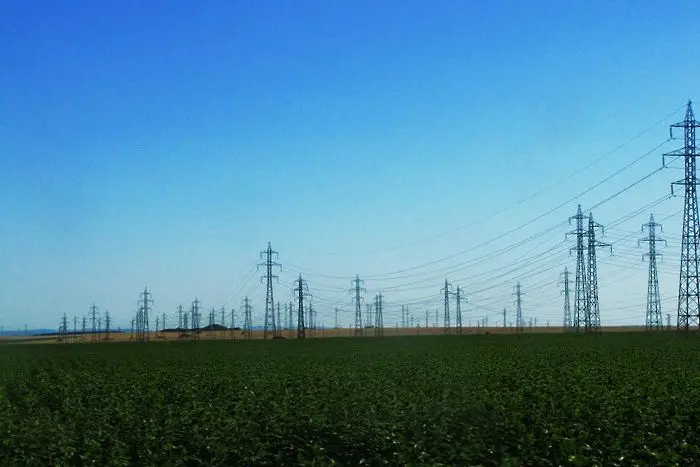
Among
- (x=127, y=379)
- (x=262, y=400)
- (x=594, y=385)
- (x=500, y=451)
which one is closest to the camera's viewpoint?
(x=500, y=451)

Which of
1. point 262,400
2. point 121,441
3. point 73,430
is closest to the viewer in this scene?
point 121,441

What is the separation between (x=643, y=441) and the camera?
1537 cm

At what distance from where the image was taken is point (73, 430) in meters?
19.4

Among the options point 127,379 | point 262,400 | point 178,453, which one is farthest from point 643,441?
point 127,379

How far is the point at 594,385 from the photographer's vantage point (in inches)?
955

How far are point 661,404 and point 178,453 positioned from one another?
1192cm

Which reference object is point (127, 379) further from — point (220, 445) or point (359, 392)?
point (220, 445)

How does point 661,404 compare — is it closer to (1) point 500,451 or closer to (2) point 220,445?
(1) point 500,451

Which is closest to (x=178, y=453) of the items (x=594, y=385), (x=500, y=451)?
(x=500, y=451)

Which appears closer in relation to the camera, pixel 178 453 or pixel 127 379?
pixel 178 453

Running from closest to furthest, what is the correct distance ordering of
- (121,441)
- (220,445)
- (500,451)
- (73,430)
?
(500,451) → (220,445) → (121,441) → (73,430)

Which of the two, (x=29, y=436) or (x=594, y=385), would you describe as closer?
(x=29, y=436)

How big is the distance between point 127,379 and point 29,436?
59.1ft

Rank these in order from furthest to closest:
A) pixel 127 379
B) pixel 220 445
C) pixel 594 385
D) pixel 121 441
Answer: pixel 127 379 → pixel 594 385 → pixel 121 441 → pixel 220 445
